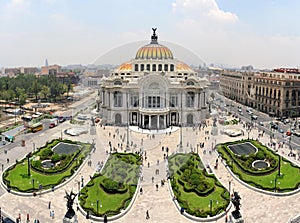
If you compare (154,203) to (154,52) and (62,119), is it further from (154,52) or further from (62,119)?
(62,119)

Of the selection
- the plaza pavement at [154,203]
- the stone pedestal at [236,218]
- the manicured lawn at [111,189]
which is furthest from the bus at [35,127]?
the stone pedestal at [236,218]

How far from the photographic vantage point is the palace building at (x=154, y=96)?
61344mm

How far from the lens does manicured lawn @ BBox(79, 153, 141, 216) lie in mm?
29441

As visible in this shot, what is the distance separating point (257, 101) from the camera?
8888 centimetres

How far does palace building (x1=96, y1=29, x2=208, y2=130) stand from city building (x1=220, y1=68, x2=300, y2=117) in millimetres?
20979

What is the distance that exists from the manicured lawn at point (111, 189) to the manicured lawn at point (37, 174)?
429 cm

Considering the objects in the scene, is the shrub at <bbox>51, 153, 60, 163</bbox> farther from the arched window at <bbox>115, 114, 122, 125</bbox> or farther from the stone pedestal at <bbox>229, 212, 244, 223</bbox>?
the stone pedestal at <bbox>229, 212, 244, 223</bbox>

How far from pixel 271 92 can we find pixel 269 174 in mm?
48241

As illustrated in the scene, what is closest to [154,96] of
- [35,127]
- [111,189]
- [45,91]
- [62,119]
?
[35,127]

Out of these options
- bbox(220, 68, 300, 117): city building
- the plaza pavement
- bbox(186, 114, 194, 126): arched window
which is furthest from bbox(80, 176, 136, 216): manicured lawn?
bbox(220, 68, 300, 117): city building

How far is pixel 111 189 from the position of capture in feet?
105

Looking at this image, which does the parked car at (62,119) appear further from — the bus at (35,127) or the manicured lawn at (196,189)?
the manicured lawn at (196,189)

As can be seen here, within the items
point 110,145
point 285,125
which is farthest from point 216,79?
point 110,145

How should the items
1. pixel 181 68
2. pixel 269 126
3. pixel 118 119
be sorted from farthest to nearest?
pixel 181 68
pixel 269 126
pixel 118 119
